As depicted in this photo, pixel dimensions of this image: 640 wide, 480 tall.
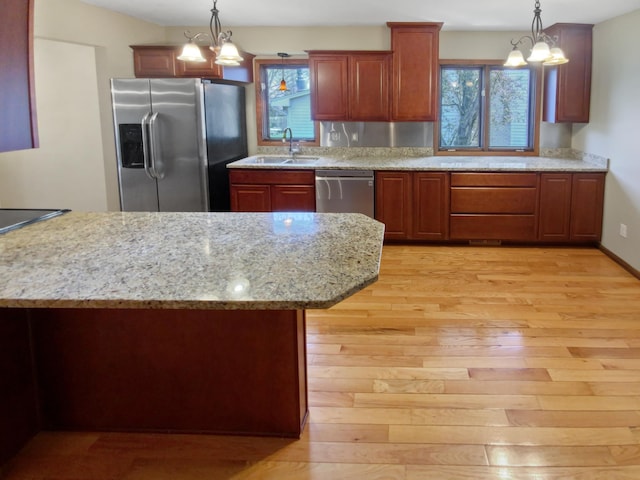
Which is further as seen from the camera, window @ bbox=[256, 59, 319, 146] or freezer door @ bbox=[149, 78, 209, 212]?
window @ bbox=[256, 59, 319, 146]

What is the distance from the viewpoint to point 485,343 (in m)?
3.35

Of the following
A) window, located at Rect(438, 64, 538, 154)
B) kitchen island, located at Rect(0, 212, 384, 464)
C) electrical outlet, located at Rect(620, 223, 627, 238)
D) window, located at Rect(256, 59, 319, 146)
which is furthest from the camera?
window, located at Rect(256, 59, 319, 146)

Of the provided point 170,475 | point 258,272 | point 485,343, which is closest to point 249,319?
point 258,272

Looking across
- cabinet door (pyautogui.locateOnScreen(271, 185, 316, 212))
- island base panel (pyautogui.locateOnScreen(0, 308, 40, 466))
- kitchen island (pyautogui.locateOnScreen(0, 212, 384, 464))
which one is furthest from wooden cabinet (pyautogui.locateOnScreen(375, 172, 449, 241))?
island base panel (pyautogui.locateOnScreen(0, 308, 40, 466))

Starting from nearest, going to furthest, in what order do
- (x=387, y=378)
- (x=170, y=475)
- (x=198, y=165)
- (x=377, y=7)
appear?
(x=170, y=475)
(x=387, y=378)
(x=377, y=7)
(x=198, y=165)

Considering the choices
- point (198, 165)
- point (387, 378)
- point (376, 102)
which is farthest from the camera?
point (376, 102)

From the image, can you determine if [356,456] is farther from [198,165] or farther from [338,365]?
[198,165]

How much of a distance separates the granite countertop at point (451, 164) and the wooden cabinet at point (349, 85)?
1.58ft

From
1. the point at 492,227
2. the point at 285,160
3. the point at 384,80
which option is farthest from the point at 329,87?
the point at 492,227

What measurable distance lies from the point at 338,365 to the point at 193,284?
1.52 meters

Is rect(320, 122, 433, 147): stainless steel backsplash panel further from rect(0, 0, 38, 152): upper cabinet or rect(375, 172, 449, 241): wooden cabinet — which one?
rect(0, 0, 38, 152): upper cabinet

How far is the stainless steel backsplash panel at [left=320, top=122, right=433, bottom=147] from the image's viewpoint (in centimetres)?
604

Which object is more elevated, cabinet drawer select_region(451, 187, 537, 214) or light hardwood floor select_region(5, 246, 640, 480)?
cabinet drawer select_region(451, 187, 537, 214)

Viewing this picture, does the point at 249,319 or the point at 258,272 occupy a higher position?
the point at 258,272
